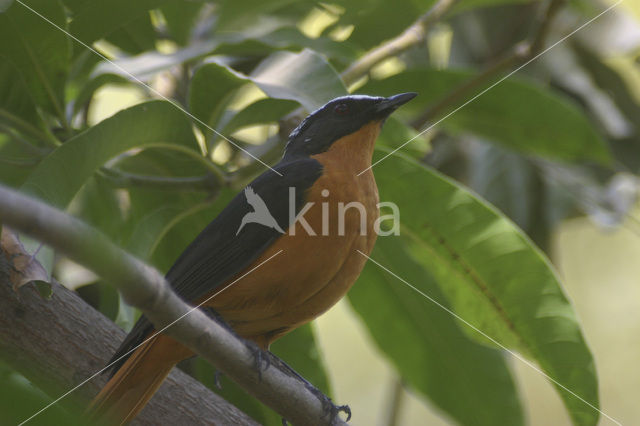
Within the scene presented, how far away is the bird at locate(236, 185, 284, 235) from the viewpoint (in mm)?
1796

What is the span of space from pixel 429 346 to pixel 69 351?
1.12 m

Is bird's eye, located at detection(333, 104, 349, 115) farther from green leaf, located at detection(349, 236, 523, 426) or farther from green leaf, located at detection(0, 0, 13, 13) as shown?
green leaf, located at detection(0, 0, 13, 13)

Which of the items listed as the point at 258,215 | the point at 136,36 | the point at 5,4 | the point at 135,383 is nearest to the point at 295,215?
→ the point at 258,215

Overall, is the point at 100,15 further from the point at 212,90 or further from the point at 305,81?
the point at 305,81

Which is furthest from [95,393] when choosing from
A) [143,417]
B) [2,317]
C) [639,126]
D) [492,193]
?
[639,126]

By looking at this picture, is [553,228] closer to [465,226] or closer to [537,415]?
[465,226]

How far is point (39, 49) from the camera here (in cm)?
203

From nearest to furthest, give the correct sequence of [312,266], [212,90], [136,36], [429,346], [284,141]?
[312,266]
[212,90]
[284,141]
[429,346]
[136,36]

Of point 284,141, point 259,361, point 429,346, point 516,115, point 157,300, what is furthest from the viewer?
point 516,115

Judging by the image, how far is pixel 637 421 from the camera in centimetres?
449

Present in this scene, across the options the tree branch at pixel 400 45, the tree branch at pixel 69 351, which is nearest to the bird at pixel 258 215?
the tree branch at pixel 69 351

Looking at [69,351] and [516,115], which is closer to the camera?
[69,351]

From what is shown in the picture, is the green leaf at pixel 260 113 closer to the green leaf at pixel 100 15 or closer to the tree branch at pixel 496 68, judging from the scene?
the green leaf at pixel 100 15

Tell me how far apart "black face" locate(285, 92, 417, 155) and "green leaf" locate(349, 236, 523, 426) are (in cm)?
33
